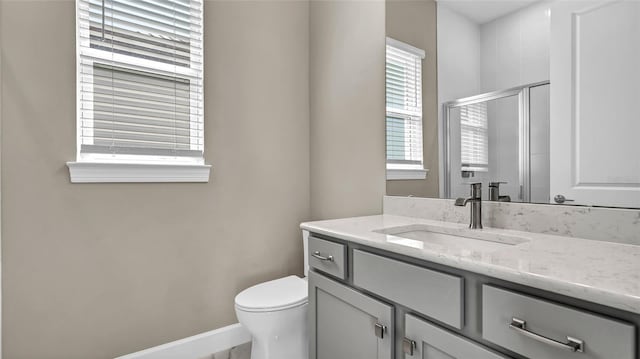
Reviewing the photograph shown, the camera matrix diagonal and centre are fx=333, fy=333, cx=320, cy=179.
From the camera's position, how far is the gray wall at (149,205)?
151 centimetres

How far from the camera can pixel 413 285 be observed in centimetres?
97

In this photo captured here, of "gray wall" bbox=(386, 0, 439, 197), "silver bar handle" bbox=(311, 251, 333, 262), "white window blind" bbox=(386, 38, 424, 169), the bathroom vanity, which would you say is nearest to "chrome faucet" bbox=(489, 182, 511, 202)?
the bathroom vanity

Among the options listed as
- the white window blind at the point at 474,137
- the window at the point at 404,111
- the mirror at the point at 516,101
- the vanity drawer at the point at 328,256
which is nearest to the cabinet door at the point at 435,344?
the vanity drawer at the point at 328,256

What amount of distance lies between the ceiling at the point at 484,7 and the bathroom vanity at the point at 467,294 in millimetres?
865

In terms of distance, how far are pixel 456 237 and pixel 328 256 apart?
514mm

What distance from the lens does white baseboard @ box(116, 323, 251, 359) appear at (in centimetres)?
182

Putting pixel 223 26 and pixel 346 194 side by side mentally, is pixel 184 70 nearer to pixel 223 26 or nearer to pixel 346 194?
pixel 223 26

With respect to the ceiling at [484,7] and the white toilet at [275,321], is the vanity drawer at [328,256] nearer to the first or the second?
the white toilet at [275,321]

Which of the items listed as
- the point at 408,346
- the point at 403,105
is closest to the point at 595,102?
the point at 403,105

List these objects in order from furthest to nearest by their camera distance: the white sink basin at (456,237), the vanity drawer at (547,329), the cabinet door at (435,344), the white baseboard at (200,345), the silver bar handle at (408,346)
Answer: the white baseboard at (200,345)
the white sink basin at (456,237)
the silver bar handle at (408,346)
the cabinet door at (435,344)
the vanity drawer at (547,329)

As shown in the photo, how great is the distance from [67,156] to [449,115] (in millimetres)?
1830

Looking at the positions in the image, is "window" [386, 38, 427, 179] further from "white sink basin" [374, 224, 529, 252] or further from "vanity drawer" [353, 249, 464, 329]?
"vanity drawer" [353, 249, 464, 329]

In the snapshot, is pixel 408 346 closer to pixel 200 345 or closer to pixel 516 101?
pixel 516 101

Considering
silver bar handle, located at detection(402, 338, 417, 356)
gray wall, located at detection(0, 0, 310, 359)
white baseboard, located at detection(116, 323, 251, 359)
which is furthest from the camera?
white baseboard, located at detection(116, 323, 251, 359)
